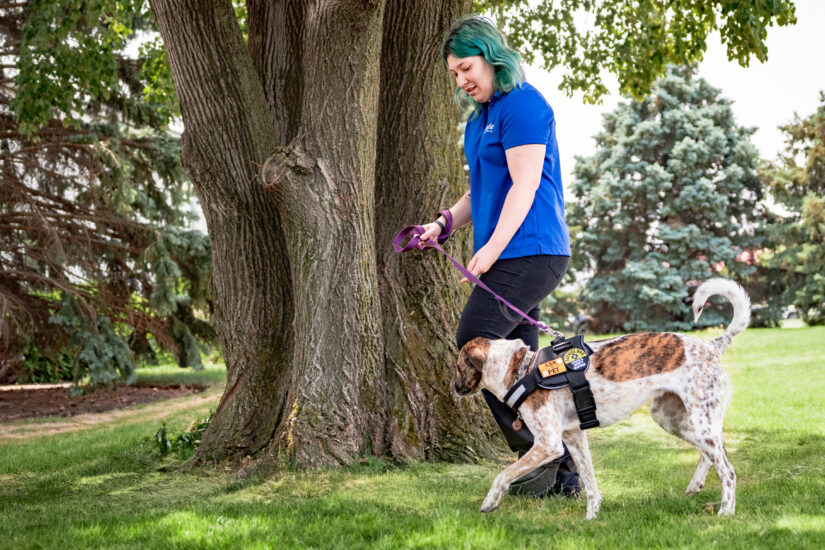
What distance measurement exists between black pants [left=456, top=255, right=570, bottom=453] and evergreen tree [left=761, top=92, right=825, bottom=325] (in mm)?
25631

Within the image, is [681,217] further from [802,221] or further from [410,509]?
[410,509]

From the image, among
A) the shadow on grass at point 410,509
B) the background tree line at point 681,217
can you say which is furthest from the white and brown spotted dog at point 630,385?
the background tree line at point 681,217

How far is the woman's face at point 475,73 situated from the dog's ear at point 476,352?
1.26 m

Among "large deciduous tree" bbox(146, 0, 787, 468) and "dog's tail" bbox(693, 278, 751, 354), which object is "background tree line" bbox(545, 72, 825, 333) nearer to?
"large deciduous tree" bbox(146, 0, 787, 468)

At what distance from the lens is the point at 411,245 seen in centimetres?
424

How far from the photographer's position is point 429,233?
4.23 m

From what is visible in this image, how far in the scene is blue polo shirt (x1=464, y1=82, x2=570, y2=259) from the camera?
148 inches

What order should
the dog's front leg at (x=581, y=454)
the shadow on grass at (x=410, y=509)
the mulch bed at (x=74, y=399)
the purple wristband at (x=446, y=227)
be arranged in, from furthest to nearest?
the mulch bed at (x=74, y=399), the purple wristband at (x=446, y=227), the dog's front leg at (x=581, y=454), the shadow on grass at (x=410, y=509)

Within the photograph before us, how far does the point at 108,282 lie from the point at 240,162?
10.1 m

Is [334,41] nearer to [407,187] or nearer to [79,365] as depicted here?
[407,187]

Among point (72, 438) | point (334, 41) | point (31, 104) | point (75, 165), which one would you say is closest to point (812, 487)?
point (334, 41)

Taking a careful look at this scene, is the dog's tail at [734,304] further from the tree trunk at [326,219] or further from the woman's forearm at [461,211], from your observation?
the tree trunk at [326,219]

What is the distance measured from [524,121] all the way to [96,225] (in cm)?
1210

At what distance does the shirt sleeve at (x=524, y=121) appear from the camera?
3734 mm
